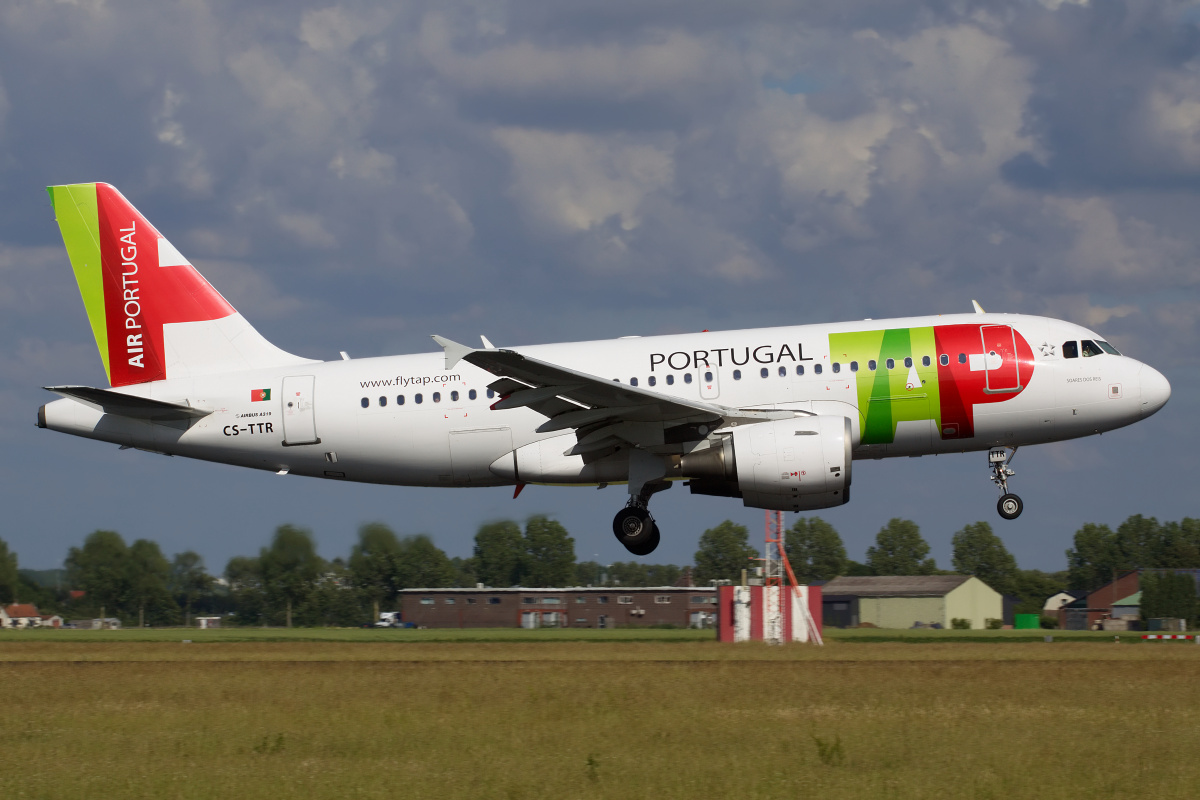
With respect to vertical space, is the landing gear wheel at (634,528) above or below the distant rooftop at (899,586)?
above

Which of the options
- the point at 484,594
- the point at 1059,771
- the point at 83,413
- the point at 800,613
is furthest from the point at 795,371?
the point at 484,594

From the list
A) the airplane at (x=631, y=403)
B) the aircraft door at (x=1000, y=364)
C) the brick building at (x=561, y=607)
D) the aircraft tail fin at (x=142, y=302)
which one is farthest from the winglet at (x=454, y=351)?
the brick building at (x=561, y=607)

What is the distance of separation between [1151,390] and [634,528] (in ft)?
35.7

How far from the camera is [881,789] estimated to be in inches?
465

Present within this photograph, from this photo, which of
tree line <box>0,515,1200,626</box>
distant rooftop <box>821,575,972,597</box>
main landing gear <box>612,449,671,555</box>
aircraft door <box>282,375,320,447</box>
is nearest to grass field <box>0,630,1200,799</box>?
main landing gear <box>612,449,671,555</box>

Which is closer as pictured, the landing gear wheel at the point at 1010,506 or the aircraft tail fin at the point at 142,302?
the landing gear wheel at the point at 1010,506

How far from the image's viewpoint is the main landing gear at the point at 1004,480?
86.1 feet

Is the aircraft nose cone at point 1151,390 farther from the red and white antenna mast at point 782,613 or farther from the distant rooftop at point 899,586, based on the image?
the distant rooftop at point 899,586

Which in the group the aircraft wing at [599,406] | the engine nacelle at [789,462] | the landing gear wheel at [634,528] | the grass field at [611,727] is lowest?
the grass field at [611,727]

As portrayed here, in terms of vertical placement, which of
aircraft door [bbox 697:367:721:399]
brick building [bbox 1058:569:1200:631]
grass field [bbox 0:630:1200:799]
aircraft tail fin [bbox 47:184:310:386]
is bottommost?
brick building [bbox 1058:569:1200:631]

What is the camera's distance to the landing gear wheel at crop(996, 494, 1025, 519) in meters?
26.2

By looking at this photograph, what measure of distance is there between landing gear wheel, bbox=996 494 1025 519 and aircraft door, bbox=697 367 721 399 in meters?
6.39

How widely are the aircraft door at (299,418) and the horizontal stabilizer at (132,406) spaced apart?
5.88 feet

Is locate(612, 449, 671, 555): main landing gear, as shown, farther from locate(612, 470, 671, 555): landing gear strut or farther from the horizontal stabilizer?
the horizontal stabilizer
